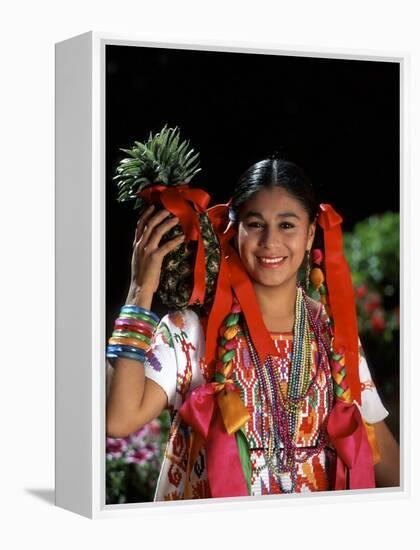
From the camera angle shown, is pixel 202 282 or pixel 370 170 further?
pixel 370 170

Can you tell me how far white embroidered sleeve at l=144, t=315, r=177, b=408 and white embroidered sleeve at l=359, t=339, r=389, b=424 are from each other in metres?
0.93

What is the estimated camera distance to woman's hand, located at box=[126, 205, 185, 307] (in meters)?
6.06

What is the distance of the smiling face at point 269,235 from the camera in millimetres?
6273

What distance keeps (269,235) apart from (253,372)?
591 millimetres

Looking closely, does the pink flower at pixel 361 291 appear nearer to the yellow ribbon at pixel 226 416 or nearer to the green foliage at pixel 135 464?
the green foliage at pixel 135 464

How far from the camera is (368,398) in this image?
261 inches

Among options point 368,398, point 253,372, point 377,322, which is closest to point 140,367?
point 253,372

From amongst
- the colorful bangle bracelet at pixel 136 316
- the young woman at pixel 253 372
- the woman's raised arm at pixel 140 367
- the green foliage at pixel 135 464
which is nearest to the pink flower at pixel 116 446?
the green foliage at pixel 135 464

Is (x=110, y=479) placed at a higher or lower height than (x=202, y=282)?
lower

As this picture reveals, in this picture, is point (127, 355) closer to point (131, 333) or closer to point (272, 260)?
point (131, 333)

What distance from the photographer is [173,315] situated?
6.21 metres
